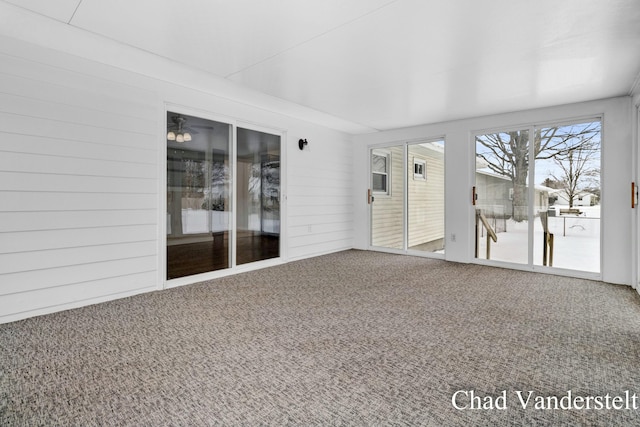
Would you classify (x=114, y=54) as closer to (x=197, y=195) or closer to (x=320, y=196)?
(x=197, y=195)

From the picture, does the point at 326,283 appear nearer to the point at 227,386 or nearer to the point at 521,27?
the point at 227,386

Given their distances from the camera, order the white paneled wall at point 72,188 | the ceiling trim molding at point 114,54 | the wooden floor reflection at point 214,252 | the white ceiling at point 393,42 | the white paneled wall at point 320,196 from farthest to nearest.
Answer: the white paneled wall at point 320,196, the wooden floor reflection at point 214,252, the white paneled wall at point 72,188, the ceiling trim molding at point 114,54, the white ceiling at point 393,42

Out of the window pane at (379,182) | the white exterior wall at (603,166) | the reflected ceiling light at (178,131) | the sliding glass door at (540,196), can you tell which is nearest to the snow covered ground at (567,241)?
the sliding glass door at (540,196)

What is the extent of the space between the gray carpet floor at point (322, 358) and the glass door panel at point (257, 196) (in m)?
1.25

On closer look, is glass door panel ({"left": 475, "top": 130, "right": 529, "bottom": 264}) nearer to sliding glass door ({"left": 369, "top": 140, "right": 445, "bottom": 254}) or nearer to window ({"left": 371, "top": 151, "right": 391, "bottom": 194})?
sliding glass door ({"left": 369, "top": 140, "right": 445, "bottom": 254})

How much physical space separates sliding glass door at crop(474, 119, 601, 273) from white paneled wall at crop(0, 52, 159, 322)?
4834mm

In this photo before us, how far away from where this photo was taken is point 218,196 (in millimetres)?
4383

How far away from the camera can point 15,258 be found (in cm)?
283

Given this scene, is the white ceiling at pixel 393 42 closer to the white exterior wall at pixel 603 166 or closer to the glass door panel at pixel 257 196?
the white exterior wall at pixel 603 166

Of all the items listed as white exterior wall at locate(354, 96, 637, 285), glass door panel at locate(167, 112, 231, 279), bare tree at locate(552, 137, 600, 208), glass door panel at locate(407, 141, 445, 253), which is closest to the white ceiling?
white exterior wall at locate(354, 96, 637, 285)

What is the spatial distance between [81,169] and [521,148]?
5.66 m

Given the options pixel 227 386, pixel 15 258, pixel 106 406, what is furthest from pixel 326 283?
pixel 15 258

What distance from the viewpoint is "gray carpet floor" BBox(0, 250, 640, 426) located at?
164 cm

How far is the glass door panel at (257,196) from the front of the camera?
4727 mm
